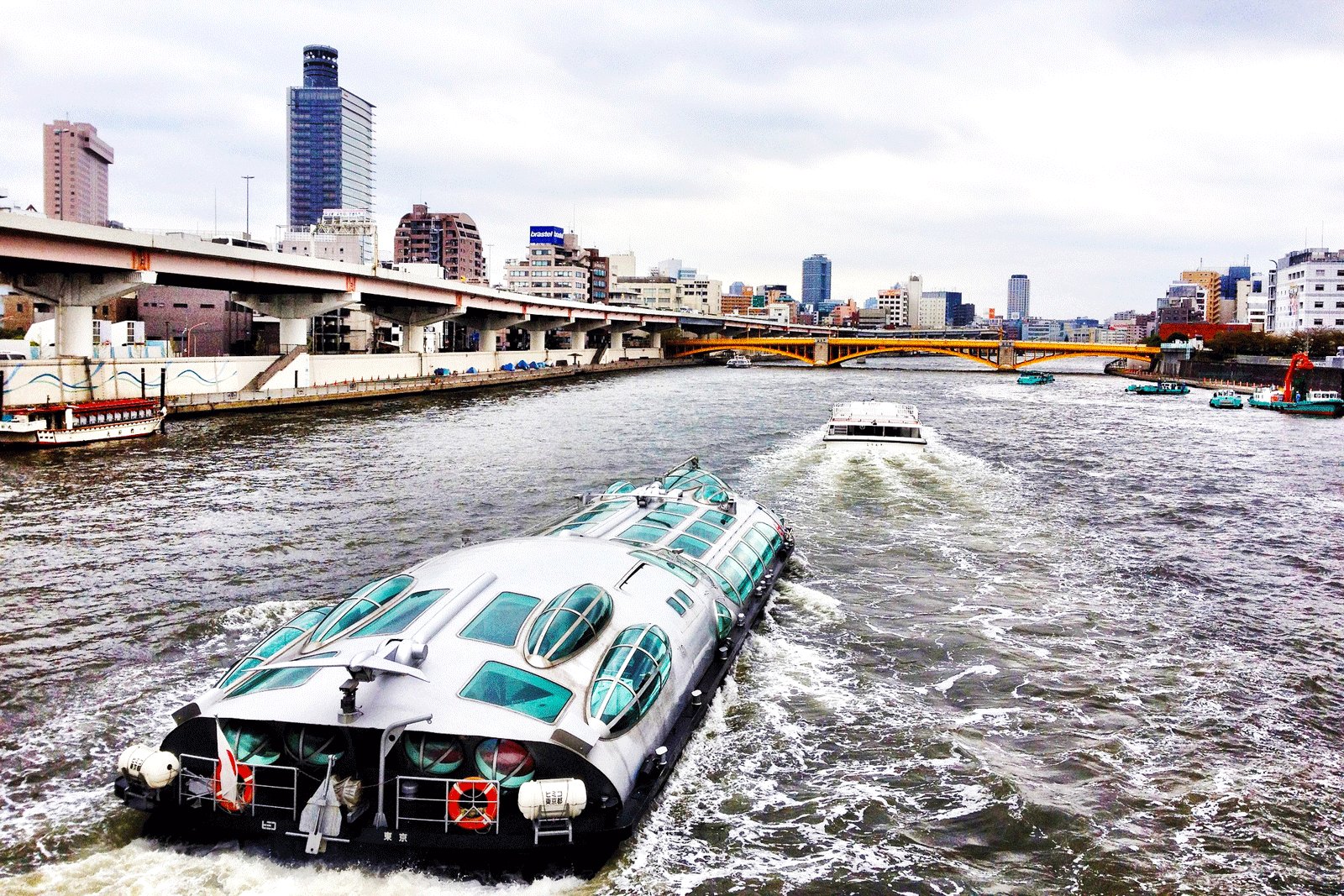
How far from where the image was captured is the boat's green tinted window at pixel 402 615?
428 inches

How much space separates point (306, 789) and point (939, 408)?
6842 cm

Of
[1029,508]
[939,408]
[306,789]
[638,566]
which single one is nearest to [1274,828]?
[638,566]

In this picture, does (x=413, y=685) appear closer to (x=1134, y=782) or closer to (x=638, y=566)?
(x=638, y=566)

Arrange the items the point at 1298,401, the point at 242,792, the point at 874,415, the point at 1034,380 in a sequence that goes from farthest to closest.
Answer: the point at 1034,380 < the point at 1298,401 < the point at 874,415 < the point at 242,792

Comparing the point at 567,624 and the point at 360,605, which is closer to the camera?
the point at 567,624

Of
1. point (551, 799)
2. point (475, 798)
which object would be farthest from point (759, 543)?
point (475, 798)

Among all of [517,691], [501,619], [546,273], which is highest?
[546,273]

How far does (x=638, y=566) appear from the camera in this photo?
13953mm

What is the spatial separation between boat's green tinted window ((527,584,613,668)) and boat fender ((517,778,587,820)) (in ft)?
4.36

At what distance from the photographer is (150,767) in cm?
988

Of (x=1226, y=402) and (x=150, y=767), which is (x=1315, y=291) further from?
(x=150, y=767)

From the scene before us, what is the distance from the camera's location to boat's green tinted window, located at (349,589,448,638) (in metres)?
10.9

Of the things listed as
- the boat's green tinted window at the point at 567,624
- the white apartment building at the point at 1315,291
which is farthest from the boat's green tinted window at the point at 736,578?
the white apartment building at the point at 1315,291

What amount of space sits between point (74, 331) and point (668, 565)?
50324 millimetres
